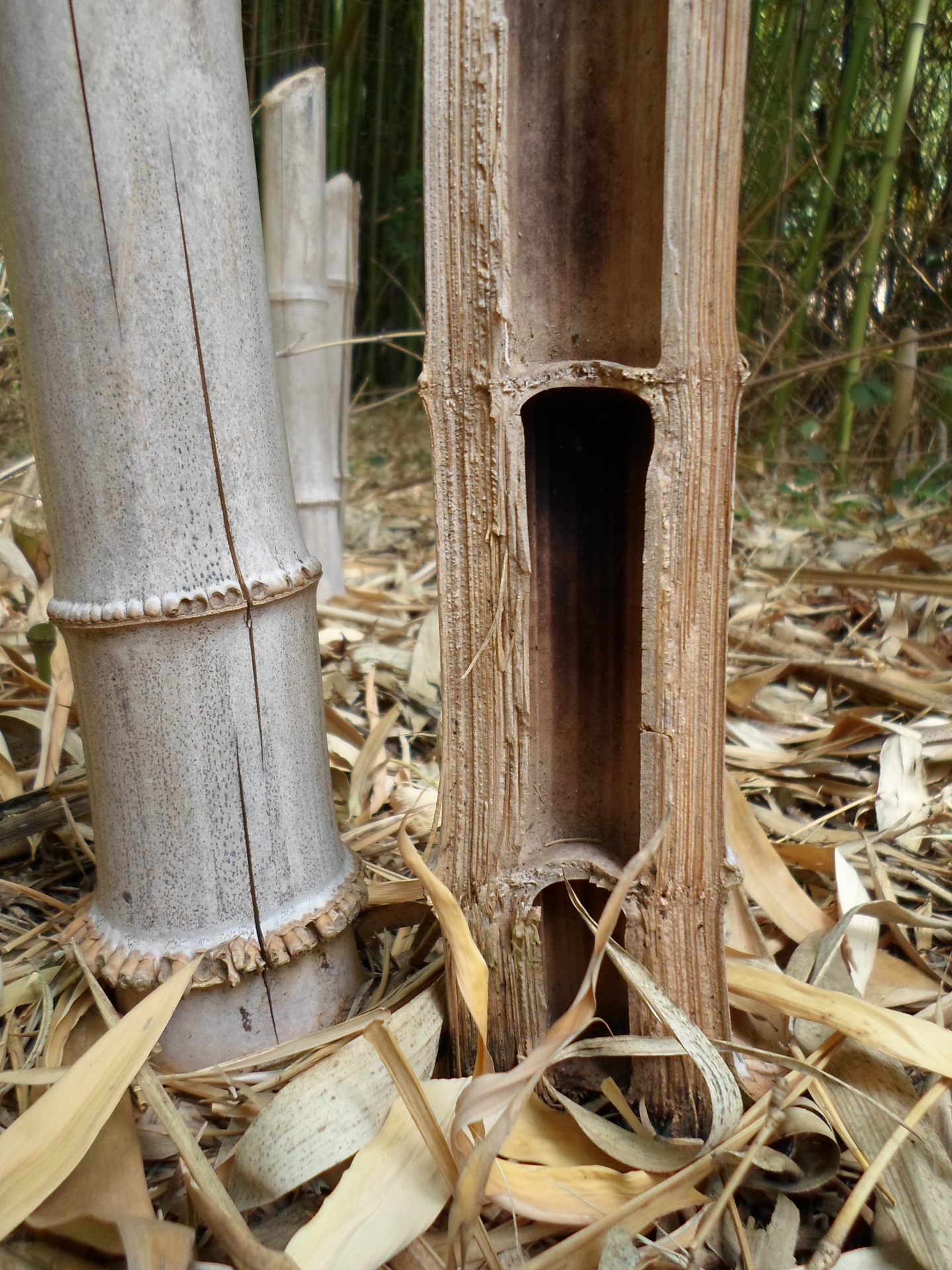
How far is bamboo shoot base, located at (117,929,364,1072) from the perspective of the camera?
707 millimetres

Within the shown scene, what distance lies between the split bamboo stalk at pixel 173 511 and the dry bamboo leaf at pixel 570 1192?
0.74 ft

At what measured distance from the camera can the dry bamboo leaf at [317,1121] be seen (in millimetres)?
573

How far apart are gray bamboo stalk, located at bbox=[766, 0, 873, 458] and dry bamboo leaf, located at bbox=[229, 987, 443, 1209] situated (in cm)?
283

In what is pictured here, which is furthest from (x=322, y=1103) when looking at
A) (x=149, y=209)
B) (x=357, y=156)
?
(x=357, y=156)

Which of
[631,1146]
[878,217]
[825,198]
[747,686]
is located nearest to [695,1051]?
[631,1146]

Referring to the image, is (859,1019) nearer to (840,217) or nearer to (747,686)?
(747,686)

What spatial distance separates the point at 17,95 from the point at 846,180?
345 cm

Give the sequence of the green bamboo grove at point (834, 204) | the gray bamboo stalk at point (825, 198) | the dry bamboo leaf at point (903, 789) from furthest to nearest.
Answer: the green bamboo grove at point (834, 204) → the gray bamboo stalk at point (825, 198) → the dry bamboo leaf at point (903, 789)

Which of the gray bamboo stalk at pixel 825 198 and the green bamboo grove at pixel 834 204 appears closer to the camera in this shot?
the gray bamboo stalk at pixel 825 198

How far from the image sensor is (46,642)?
3.67 feet

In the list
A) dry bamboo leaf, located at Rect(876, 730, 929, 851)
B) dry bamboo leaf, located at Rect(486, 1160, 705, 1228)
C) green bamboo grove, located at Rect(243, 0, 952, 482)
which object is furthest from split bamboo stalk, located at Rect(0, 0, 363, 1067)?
green bamboo grove, located at Rect(243, 0, 952, 482)

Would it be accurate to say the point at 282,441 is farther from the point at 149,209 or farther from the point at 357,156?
the point at 357,156

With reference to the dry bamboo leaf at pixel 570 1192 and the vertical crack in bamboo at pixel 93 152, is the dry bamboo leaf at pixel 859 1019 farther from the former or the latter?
the vertical crack in bamboo at pixel 93 152

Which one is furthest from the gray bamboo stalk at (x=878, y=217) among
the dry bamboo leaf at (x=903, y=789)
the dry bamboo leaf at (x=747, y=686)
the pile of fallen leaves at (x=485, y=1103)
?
the pile of fallen leaves at (x=485, y=1103)
